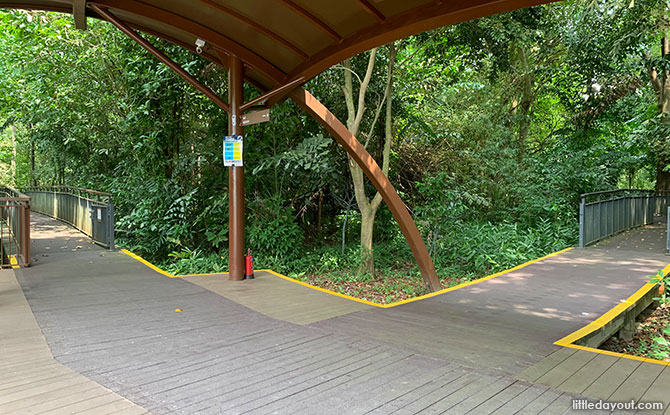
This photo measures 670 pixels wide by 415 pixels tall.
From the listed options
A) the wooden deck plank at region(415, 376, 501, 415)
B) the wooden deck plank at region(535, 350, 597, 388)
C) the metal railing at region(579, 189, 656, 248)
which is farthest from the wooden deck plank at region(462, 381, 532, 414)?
the metal railing at region(579, 189, 656, 248)

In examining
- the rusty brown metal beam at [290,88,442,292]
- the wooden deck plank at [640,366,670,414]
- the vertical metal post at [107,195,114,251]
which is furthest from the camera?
the vertical metal post at [107,195,114,251]

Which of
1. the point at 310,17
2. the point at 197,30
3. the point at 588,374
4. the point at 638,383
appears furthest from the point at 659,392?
the point at 197,30

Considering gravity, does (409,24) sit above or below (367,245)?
above

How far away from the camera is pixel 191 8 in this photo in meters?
6.26

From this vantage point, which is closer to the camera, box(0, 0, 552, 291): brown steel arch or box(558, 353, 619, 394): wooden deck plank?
box(558, 353, 619, 394): wooden deck plank

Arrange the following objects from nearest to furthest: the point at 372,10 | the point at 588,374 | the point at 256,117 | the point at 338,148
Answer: the point at 588,374 → the point at 372,10 → the point at 256,117 → the point at 338,148

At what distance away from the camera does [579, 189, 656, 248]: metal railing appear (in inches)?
433

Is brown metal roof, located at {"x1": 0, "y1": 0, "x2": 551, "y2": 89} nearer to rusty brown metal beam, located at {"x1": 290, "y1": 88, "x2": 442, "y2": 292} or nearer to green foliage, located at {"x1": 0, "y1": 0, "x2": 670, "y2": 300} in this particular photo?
rusty brown metal beam, located at {"x1": 290, "y1": 88, "x2": 442, "y2": 292}

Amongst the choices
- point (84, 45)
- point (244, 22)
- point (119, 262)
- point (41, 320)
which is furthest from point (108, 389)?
point (84, 45)

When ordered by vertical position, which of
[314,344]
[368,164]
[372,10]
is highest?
[372,10]

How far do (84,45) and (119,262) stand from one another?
6728 mm

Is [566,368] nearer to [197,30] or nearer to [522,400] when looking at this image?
[522,400]

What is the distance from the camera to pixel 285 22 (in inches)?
239

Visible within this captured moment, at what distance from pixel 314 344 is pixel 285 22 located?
4.25 m
